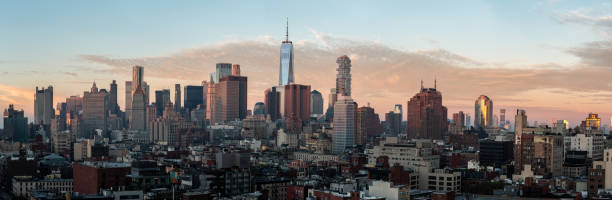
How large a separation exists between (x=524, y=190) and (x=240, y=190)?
55.7m

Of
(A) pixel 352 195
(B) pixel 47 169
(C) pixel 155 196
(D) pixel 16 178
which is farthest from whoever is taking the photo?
(B) pixel 47 169

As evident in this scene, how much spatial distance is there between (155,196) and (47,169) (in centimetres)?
9351

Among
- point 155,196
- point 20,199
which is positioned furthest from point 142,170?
point 20,199

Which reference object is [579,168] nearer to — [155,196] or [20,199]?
[155,196]

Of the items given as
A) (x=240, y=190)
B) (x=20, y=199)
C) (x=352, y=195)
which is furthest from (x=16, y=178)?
(x=352, y=195)

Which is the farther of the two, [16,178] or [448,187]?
[16,178]

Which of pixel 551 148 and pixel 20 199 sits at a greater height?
pixel 551 148

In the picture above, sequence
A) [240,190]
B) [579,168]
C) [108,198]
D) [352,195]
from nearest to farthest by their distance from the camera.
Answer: [352,195] < [108,198] < [240,190] < [579,168]

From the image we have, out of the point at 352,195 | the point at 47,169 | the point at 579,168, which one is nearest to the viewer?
the point at 352,195

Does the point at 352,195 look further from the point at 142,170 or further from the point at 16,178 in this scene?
the point at 16,178

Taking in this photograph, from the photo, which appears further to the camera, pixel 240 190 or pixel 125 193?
pixel 240 190

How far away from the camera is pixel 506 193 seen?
118188 millimetres

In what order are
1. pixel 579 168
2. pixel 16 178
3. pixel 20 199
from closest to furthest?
pixel 20 199 → pixel 16 178 → pixel 579 168

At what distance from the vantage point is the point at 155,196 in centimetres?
11775
